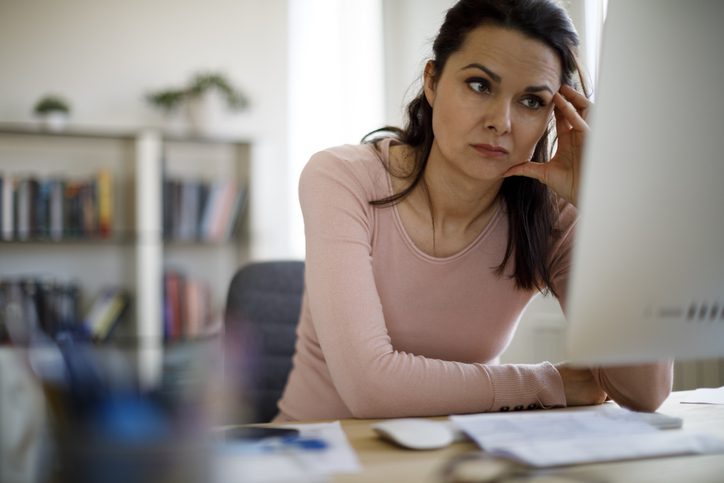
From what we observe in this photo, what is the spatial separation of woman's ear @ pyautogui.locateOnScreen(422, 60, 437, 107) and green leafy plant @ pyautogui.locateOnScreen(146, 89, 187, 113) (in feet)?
7.57

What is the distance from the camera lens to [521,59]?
1191mm

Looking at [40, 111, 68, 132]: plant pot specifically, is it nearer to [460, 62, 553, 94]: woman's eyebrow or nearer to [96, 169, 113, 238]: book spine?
[96, 169, 113, 238]: book spine

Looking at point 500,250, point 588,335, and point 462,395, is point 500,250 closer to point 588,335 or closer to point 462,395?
point 462,395

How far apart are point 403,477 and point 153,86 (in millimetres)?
3285

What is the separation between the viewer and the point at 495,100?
1.20m

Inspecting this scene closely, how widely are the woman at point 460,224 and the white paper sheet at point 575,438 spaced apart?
0.16 m

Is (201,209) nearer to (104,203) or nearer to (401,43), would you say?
(104,203)

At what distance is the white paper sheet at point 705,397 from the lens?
1.13 meters

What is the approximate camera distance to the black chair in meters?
1.55

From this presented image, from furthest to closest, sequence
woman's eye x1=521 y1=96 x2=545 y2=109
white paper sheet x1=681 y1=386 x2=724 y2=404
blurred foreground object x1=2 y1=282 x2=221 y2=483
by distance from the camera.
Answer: woman's eye x1=521 y1=96 x2=545 y2=109
white paper sheet x1=681 y1=386 x2=724 y2=404
blurred foreground object x1=2 y1=282 x2=221 y2=483

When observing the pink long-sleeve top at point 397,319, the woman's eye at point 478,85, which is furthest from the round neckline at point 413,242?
the woman's eye at point 478,85

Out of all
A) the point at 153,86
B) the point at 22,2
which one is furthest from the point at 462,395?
the point at 22,2

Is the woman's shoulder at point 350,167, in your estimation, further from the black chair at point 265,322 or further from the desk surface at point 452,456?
the desk surface at point 452,456

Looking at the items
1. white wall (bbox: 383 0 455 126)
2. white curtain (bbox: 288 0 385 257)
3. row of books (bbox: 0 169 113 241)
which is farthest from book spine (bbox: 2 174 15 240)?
white wall (bbox: 383 0 455 126)
